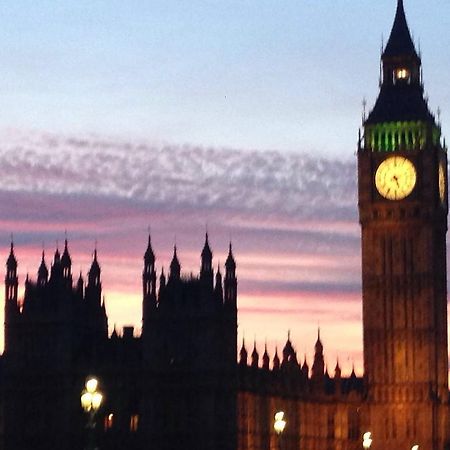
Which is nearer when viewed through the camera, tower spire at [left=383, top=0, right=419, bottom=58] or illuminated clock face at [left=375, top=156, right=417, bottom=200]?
illuminated clock face at [left=375, top=156, right=417, bottom=200]

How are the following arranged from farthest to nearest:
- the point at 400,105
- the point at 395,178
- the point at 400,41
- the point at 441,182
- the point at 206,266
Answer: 1. the point at 400,41
2. the point at 441,182
3. the point at 400,105
4. the point at 395,178
5. the point at 206,266

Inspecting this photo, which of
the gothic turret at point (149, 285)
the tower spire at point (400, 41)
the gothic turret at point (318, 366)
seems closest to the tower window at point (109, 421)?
the gothic turret at point (149, 285)

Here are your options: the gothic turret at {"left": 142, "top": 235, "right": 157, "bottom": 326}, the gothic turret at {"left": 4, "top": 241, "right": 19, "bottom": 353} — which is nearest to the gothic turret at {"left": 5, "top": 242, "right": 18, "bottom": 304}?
the gothic turret at {"left": 4, "top": 241, "right": 19, "bottom": 353}

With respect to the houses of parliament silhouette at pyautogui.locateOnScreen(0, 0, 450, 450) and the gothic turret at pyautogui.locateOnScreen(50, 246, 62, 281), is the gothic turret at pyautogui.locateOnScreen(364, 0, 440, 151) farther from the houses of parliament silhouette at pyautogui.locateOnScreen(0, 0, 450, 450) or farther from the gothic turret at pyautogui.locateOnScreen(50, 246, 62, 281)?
the gothic turret at pyautogui.locateOnScreen(50, 246, 62, 281)

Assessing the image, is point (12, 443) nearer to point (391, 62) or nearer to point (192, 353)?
point (192, 353)

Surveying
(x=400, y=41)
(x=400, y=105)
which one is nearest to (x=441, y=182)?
(x=400, y=105)

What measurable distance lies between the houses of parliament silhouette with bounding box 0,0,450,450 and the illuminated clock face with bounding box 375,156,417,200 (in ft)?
0.28

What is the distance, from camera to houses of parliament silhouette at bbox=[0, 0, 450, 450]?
124 m

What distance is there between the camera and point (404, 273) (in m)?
155

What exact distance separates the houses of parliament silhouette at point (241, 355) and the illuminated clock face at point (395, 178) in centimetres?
8

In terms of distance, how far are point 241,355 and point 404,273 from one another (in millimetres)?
25329

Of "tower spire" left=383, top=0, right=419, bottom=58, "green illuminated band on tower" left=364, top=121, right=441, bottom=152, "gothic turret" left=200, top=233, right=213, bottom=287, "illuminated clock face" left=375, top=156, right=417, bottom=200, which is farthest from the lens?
"tower spire" left=383, top=0, right=419, bottom=58

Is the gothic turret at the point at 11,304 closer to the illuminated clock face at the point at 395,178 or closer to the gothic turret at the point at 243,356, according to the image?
the gothic turret at the point at 243,356

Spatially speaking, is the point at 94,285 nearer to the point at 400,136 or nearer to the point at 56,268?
the point at 56,268
